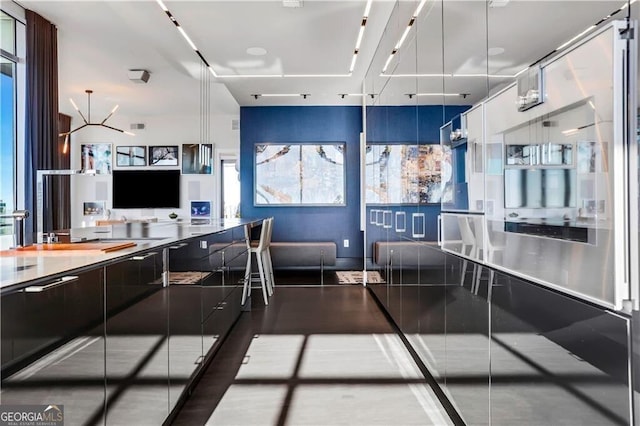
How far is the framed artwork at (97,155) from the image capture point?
9188 mm

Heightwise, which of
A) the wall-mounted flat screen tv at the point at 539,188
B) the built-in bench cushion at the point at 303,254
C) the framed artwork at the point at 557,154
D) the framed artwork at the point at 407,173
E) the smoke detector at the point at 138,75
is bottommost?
the built-in bench cushion at the point at 303,254

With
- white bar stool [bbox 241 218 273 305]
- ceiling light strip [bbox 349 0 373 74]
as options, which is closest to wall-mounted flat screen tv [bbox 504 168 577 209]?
ceiling light strip [bbox 349 0 373 74]

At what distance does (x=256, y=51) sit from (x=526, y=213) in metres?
4.15

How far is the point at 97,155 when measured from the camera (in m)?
9.21

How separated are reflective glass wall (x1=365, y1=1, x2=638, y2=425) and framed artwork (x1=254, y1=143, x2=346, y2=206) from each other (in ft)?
14.2

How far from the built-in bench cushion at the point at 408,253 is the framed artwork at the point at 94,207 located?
7.47 meters

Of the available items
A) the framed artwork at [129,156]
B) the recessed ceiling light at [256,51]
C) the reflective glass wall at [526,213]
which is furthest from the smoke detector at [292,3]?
the framed artwork at [129,156]

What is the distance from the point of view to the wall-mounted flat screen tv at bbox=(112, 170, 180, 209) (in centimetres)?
901

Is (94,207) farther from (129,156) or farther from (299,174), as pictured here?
(299,174)

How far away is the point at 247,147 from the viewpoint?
694 cm

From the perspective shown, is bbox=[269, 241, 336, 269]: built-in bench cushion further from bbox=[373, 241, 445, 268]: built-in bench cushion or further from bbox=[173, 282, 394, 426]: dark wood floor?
bbox=[373, 241, 445, 268]: built-in bench cushion

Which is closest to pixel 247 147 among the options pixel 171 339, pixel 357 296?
pixel 357 296

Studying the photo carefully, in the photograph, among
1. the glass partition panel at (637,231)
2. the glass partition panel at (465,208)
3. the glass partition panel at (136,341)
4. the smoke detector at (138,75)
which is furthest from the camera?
the smoke detector at (138,75)

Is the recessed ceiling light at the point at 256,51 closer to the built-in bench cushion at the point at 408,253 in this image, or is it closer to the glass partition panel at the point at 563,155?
the built-in bench cushion at the point at 408,253
